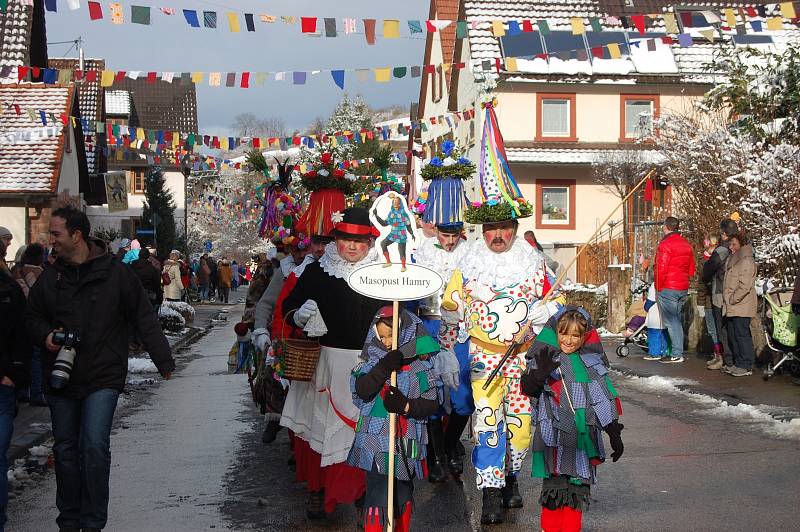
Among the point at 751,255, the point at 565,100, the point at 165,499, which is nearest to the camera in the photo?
the point at 165,499

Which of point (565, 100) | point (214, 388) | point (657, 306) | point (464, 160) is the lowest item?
point (214, 388)

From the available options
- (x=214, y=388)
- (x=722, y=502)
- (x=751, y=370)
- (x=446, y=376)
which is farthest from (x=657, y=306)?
(x=446, y=376)

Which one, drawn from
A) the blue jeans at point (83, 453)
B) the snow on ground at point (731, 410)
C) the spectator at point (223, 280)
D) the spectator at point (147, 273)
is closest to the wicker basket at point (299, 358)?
the blue jeans at point (83, 453)

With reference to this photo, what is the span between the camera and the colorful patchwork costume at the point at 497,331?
24.0 feet

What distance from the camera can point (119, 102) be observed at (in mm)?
60219

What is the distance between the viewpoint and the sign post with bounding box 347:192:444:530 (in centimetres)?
602

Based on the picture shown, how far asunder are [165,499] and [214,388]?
7641mm

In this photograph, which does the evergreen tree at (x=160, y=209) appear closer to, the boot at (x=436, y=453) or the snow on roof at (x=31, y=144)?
the snow on roof at (x=31, y=144)

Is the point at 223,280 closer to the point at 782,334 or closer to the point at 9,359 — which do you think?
the point at 782,334

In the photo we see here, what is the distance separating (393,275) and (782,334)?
7658 mm

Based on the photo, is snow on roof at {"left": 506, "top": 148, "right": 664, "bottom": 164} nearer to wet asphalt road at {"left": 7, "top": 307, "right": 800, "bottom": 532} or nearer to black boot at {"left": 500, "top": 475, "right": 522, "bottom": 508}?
wet asphalt road at {"left": 7, "top": 307, "right": 800, "bottom": 532}

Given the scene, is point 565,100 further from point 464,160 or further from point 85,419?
point 85,419

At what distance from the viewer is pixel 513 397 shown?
742 centimetres

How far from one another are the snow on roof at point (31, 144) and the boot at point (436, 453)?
2038 cm
